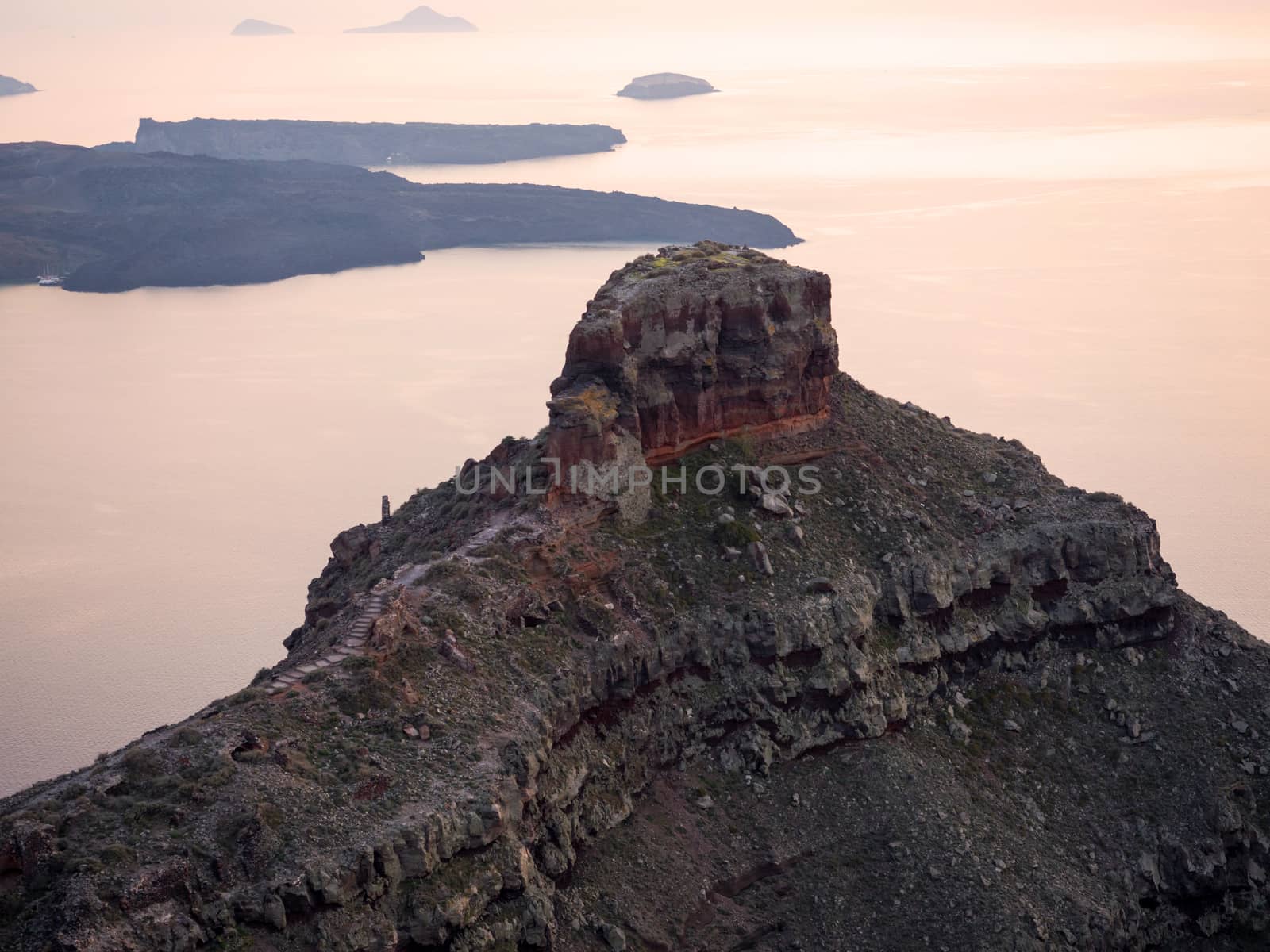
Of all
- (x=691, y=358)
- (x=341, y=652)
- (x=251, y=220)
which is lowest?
(x=341, y=652)

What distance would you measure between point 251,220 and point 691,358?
112077 millimetres

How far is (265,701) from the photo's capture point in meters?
41.8

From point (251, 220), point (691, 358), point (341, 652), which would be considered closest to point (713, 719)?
point (341, 652)

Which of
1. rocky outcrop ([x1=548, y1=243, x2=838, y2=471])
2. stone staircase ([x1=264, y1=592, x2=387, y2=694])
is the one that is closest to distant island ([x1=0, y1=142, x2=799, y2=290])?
rocky outcrop ([x1=548, y1=243, x2=838, y2=471])

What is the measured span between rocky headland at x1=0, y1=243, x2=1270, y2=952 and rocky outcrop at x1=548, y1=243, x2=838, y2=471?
0.39ft

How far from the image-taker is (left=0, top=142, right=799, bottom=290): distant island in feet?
494

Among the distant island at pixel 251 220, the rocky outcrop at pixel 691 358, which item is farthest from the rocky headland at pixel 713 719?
the distant island at pixel 251 220

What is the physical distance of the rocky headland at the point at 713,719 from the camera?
38.3 m

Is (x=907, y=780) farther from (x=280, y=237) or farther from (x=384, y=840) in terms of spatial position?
(x=280, y=237)

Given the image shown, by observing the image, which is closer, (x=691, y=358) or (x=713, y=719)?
(x=713, y=719)

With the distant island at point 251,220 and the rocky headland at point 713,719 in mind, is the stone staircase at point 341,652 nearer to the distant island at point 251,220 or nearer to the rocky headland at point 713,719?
the rocky headland at point 713,719

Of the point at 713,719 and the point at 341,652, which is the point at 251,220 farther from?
the point at 341,652

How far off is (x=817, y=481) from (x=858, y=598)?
16.1ft

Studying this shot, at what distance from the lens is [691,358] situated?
5438 cm
